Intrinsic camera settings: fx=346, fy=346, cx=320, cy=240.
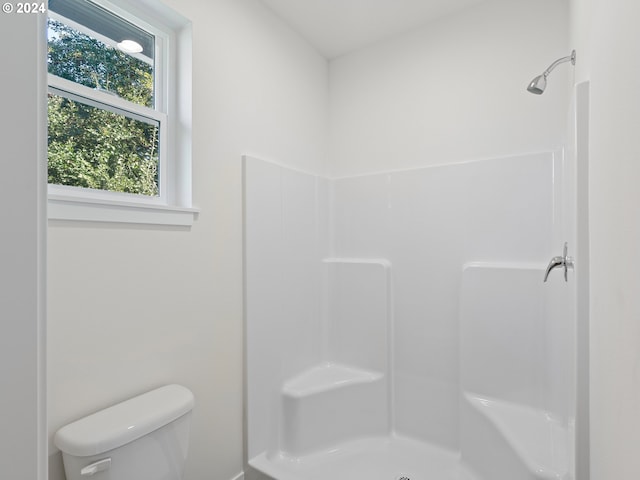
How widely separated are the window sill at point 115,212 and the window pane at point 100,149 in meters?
0.16

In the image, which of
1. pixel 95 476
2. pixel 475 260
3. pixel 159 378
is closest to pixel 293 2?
pixel 475 260

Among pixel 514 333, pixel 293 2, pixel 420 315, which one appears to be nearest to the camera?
pixel 514 333

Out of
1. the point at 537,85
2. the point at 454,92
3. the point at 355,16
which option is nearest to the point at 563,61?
the point at 537,85

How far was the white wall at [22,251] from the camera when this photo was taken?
500 mm

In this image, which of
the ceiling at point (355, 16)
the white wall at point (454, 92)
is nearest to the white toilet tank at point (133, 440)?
the white wall at point (454, 92)

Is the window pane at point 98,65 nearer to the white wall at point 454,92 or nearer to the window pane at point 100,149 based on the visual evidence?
the window pane at point 100,149

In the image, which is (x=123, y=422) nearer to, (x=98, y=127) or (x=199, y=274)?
(x=199, y=274)

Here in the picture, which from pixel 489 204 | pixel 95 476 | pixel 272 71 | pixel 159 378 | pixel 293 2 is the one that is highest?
pixel 293 2

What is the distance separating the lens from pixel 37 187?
0.54 metres

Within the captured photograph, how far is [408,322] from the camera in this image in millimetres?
2184

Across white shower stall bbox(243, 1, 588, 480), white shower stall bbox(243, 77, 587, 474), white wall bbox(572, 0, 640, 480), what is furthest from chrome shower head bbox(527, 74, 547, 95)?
white wall bbox(572, 0, 640, 480)

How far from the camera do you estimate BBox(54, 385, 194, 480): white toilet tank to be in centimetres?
106

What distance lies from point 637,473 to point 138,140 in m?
1.76

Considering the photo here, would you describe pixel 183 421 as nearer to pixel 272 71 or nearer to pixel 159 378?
pixel 159 378
